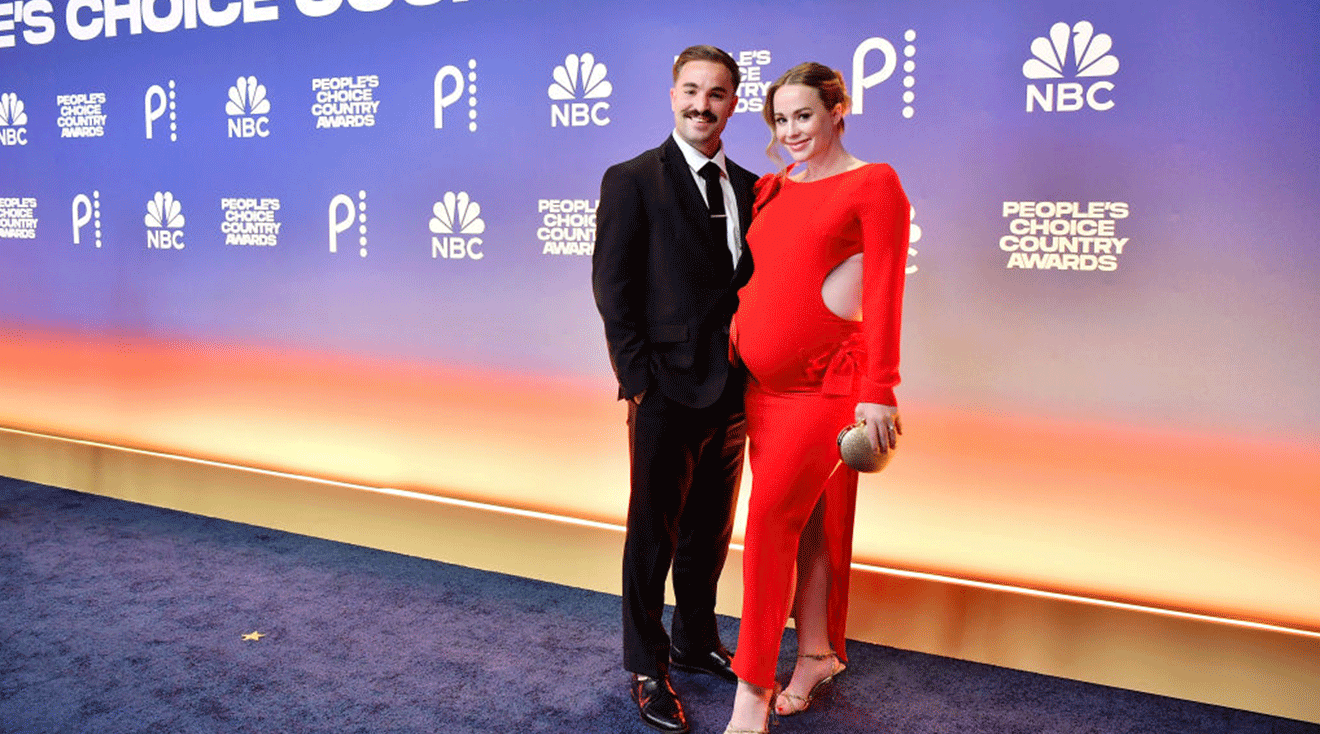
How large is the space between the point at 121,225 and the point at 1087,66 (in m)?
3.62

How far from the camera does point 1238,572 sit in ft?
7.86

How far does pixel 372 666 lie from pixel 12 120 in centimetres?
325

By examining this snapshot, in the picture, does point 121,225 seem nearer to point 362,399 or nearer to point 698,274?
point 362,399

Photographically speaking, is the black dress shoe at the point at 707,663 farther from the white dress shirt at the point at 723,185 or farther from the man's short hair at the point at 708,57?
the man's short hair at the point at 708,57

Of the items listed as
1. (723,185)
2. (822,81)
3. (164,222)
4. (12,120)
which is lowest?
(164,222)

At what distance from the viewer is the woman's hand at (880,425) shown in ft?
5.91

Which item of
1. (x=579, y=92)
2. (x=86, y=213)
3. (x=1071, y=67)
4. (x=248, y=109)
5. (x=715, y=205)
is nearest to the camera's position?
(x=715, y=205)

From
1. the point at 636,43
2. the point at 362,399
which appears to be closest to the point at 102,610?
Result: the point at 362,399

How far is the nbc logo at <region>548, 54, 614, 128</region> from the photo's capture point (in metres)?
3.01

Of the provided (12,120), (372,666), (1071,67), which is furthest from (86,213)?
(1071,67)

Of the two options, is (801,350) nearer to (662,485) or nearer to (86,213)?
(662,485)

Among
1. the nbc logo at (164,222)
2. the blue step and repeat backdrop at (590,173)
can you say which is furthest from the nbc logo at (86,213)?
the nbc logo at (164,222)

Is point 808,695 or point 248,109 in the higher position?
point 248,109

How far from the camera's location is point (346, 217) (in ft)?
11.4
